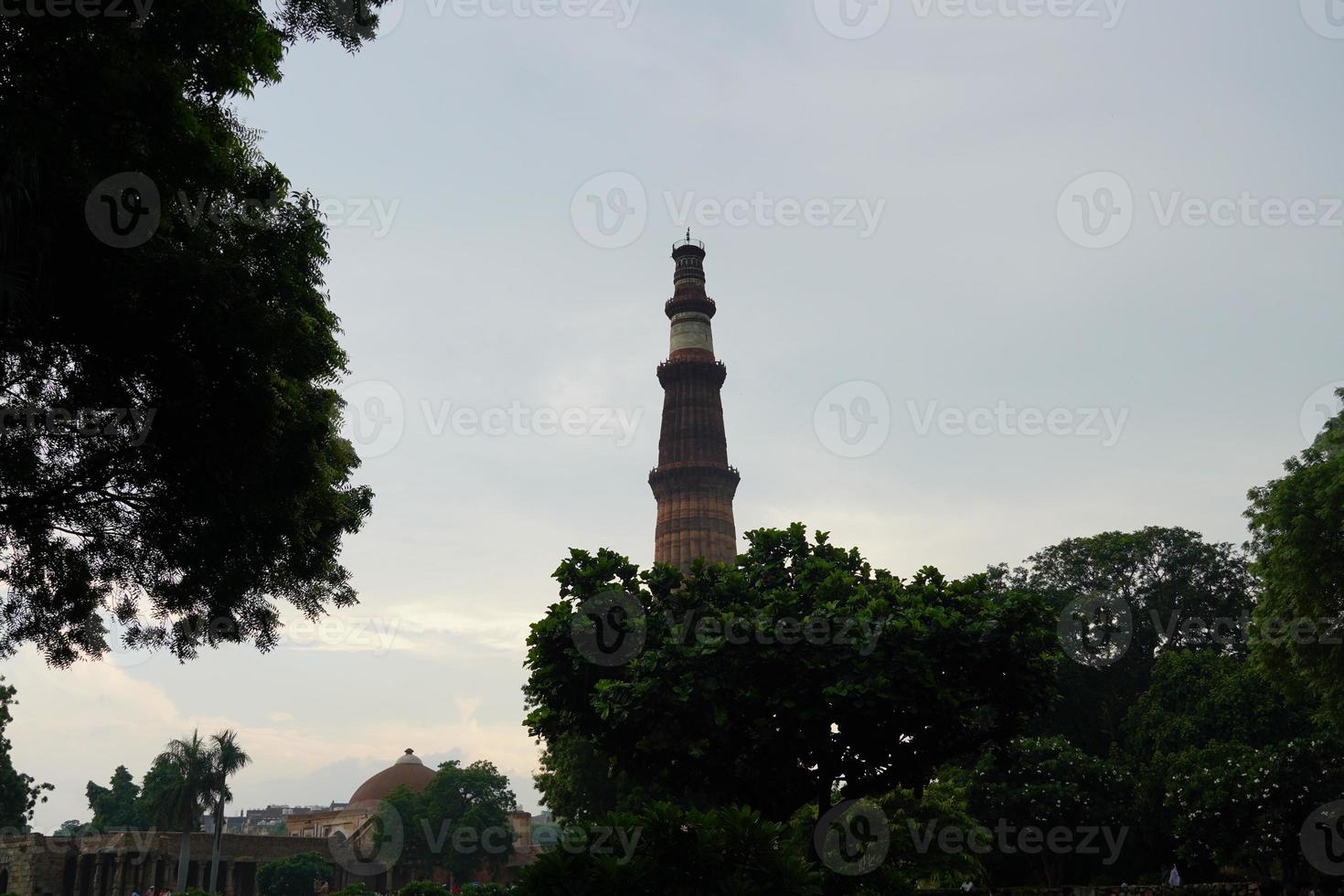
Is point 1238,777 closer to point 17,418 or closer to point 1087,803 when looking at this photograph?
point 1087,803

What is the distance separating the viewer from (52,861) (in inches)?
2205

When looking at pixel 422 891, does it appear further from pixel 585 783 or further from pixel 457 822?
pixel 457 822

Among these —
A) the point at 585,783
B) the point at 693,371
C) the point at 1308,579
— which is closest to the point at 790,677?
the point at 1308,579

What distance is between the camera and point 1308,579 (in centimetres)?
2778

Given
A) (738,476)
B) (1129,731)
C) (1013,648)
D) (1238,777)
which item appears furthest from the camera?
(738,476)

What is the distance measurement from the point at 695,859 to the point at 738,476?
2219 inches

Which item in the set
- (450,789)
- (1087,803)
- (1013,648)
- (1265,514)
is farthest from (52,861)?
(1265,514)

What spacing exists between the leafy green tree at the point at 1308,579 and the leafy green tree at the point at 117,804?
301 feet

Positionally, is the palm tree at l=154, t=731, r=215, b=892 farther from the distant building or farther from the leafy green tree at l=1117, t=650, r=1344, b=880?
the leafy green tree at l=1117, t=650, r=1344, b=880

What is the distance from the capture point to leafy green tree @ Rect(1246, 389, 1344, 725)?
89.9ft

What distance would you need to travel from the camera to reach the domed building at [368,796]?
91.9 meters

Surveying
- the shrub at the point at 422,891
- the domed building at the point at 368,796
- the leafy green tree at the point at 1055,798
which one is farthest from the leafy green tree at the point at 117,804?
the leafy green tree at the point at 1055,798

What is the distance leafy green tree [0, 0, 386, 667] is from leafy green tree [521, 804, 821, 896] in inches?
241

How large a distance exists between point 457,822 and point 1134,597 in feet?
169
